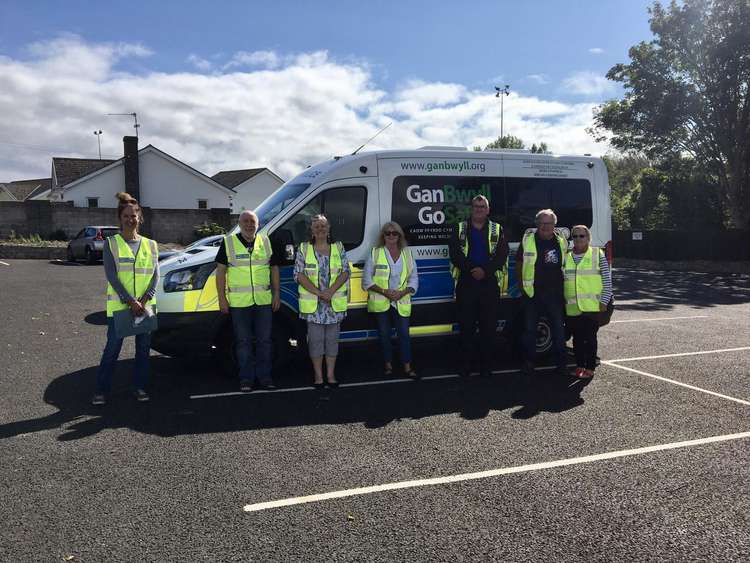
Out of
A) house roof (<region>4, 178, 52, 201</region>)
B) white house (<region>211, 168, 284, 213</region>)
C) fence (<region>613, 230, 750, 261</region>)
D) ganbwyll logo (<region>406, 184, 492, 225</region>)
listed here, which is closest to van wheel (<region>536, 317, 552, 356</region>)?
ganbwyll logo (<region>406, 184, 492, 225</region>)

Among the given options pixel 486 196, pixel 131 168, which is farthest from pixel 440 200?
pixel 131 168

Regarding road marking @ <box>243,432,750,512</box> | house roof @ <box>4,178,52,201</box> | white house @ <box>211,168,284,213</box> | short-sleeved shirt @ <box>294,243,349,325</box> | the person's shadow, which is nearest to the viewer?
road marking @ <box>243,432,750,512</box>

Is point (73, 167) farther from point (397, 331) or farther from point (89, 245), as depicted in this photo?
point (397, 331)

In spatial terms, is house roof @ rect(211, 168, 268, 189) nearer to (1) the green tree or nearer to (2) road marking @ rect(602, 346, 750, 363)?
(1) the green tree

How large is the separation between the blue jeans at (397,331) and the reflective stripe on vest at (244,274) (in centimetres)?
141

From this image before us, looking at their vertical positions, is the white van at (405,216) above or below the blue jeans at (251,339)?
above

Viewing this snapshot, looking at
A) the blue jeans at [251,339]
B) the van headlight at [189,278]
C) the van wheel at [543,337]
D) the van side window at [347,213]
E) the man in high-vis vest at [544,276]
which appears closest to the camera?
the blue jeans at [251,339]

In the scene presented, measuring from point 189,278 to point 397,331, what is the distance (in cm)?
237

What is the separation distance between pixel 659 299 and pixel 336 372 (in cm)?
1112

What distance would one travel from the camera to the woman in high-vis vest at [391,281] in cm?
659

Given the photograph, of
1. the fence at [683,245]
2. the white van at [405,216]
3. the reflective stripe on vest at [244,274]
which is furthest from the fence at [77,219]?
the reflective stripe on vest at [244,274]

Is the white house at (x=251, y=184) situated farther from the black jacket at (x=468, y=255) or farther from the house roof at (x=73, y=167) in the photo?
the black jacket at (x=468, y=255)

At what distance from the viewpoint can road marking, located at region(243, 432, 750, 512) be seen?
382cm

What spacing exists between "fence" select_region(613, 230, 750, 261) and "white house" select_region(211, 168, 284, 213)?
32434 millimetres
